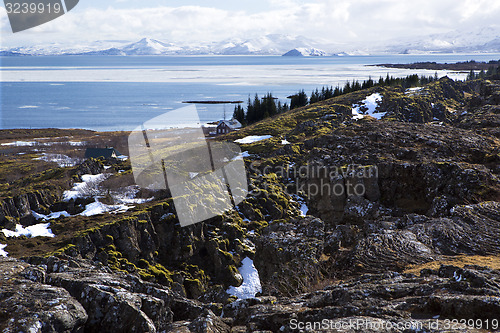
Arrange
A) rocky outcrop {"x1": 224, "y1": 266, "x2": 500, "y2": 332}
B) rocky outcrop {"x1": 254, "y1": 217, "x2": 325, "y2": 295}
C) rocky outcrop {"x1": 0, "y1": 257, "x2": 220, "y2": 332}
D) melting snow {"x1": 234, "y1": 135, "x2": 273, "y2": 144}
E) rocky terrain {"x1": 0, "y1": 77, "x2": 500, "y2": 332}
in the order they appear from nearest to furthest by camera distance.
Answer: rocky outcrop {"x1": 224, "y1": 266, "x2": 500, "y2": 332} → rocky outcrop {"x1": 0, "y1": 257, "x2": 220, "y2": 332} → rocky terrain {"x1": 0, "y1": 77, "x2": 500, "y2": 332} → rocky outcrop {"x1": 254, "y1": 217, "x2": 325, "y2": 295} → melting snow {"x1": 234, "y1": 135, "x2": 273, "y2": 144}

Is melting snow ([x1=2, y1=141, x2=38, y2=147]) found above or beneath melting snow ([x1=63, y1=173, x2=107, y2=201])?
beneath

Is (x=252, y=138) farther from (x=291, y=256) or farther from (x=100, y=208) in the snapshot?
(x=291, y=256)

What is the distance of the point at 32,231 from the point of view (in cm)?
3428

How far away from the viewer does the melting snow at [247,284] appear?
3119 cm

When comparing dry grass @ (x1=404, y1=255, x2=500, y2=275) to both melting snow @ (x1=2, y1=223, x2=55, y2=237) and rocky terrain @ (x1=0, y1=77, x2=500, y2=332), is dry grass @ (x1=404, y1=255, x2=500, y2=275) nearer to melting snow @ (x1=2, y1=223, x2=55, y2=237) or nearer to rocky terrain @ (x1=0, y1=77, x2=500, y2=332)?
rocky terrain @ (x1=0, y1=77, x2=500, y2=332)

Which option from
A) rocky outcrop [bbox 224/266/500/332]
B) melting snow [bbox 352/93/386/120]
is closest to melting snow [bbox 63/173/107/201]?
rocky outcrop [bbox 224/266/500/332]

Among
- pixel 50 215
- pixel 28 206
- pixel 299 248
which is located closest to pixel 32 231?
pixel 50 215

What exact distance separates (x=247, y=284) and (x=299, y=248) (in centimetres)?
1148

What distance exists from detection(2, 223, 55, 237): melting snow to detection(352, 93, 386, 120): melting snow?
63366 mm

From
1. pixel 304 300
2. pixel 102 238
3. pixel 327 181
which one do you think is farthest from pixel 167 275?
pixel 304 300

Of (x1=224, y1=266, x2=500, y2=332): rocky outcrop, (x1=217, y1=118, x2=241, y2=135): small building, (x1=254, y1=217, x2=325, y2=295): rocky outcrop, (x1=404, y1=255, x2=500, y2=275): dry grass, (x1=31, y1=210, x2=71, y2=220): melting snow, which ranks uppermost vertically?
(x1=224, y1=266, x2=500, y2=332): rocky outcrop

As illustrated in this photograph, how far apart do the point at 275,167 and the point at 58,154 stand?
3305 inches

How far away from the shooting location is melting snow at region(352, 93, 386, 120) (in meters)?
82.9

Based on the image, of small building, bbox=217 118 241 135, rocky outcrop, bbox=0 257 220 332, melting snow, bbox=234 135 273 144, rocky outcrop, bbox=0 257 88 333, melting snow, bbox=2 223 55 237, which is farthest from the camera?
small building, bbox=217 118 241 135
